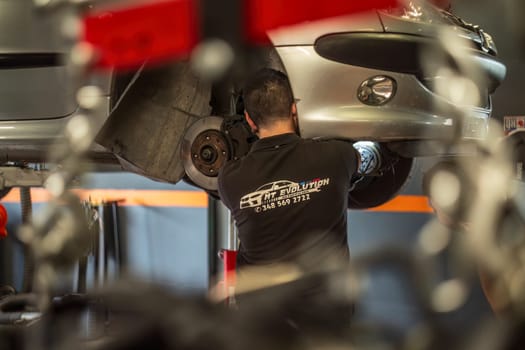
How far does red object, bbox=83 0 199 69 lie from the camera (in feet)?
0.77

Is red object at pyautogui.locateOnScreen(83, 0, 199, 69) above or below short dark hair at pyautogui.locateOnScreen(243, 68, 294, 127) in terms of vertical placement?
above

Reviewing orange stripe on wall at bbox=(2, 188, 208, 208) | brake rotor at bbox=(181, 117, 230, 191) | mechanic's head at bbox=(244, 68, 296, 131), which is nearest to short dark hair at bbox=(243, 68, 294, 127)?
mechanic's head at bbox=(244, 68, 296, 131)

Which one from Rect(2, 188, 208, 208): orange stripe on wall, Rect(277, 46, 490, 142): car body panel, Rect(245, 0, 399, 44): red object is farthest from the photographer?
Rect(2, 188, 208, 208): orange stripe on wall

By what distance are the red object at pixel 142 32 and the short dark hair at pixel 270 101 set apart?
0.55 m

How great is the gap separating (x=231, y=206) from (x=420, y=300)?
104cm

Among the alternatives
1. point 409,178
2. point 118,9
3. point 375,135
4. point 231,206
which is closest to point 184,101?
point 231,206

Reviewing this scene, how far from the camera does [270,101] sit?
956 mm

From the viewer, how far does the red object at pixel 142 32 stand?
234 mm

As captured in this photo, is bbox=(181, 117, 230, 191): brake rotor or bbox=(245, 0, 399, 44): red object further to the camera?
bbox=(181, 117, 230, 191): brake rotor

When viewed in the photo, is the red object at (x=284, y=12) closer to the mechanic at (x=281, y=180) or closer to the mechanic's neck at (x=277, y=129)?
the mechanic at (x=281, y=180)

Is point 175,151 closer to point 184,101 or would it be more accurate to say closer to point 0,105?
point 184,101

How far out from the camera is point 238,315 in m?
0.22

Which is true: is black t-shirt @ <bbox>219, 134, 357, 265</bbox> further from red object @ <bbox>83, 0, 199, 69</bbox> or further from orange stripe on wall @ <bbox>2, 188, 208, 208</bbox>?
orange stripe on wall @ <bbox>2, 188, 208, 208</bbox>

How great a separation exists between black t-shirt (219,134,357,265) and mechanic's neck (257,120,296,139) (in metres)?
0.01
